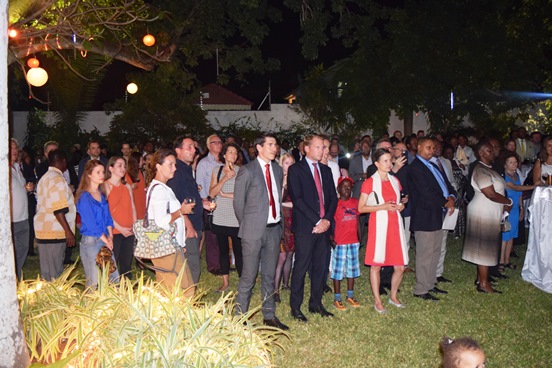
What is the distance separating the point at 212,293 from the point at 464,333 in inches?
144

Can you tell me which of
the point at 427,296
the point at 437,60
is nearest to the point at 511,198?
the point at 427,296

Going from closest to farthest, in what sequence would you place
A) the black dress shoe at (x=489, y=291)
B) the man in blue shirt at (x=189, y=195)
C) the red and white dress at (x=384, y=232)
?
the man in blue shirt at (x=189, y=195) < the red and white dress at (x=384, y=232) < the black dress shoe at (x=489, y=291)

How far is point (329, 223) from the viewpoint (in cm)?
738

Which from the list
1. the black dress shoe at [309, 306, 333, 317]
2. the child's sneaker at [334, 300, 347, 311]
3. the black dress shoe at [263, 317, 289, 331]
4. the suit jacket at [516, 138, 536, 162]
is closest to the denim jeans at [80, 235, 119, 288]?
the black dress shoe at [263, 317, 289, 331]

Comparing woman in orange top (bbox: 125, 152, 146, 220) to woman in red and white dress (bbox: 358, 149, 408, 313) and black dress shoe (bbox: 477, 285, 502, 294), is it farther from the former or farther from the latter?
black dress shoe (bbox: 477, 285, 502, 294)

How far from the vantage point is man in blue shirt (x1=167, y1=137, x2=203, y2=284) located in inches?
284

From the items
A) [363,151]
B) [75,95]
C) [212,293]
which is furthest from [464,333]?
[75,95]

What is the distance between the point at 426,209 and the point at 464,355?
15.7 ft

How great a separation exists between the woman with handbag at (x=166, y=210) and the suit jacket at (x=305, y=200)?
1494 millimetres

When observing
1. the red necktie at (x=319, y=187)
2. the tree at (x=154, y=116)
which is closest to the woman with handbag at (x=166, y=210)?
the red necktie at (x=319, y=187)

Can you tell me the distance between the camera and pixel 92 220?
23.0 ft

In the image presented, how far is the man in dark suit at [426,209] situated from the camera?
8.23 metres

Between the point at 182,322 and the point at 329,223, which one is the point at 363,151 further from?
the point at 182,322

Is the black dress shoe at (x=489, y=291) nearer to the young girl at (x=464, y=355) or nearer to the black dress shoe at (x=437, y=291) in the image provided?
the black dress shoe at (x=437, y=291)
